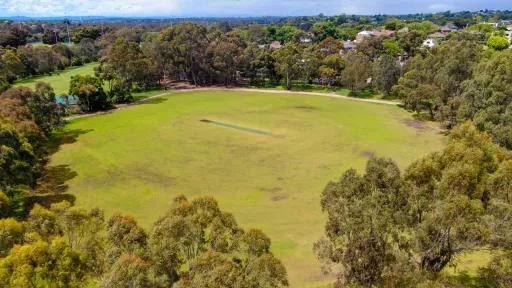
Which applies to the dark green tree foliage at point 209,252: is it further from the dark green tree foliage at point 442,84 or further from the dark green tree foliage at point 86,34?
the dark green tree foliage at point 86,34

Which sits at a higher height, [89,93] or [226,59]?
[226,59]

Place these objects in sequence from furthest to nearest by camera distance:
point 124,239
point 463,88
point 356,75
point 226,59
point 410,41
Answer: point 410,41 < point 226,59 < point 356,75 < point 463,88 < point 124,239

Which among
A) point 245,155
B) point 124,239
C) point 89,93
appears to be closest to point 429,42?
point 245,155

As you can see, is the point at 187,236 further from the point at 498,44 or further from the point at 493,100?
the point at 498,44

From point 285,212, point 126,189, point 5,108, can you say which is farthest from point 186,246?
point 5,108

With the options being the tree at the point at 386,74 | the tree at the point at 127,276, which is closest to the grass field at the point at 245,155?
the tree at the point at 386,74

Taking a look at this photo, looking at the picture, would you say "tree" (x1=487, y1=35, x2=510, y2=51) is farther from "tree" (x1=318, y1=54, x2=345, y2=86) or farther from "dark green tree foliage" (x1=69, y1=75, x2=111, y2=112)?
Answer: "dark green tree foliage" (x1=69, y1=75, x2=111, y2=112)

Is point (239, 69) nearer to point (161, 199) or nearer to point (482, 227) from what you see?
point (161, 199)
